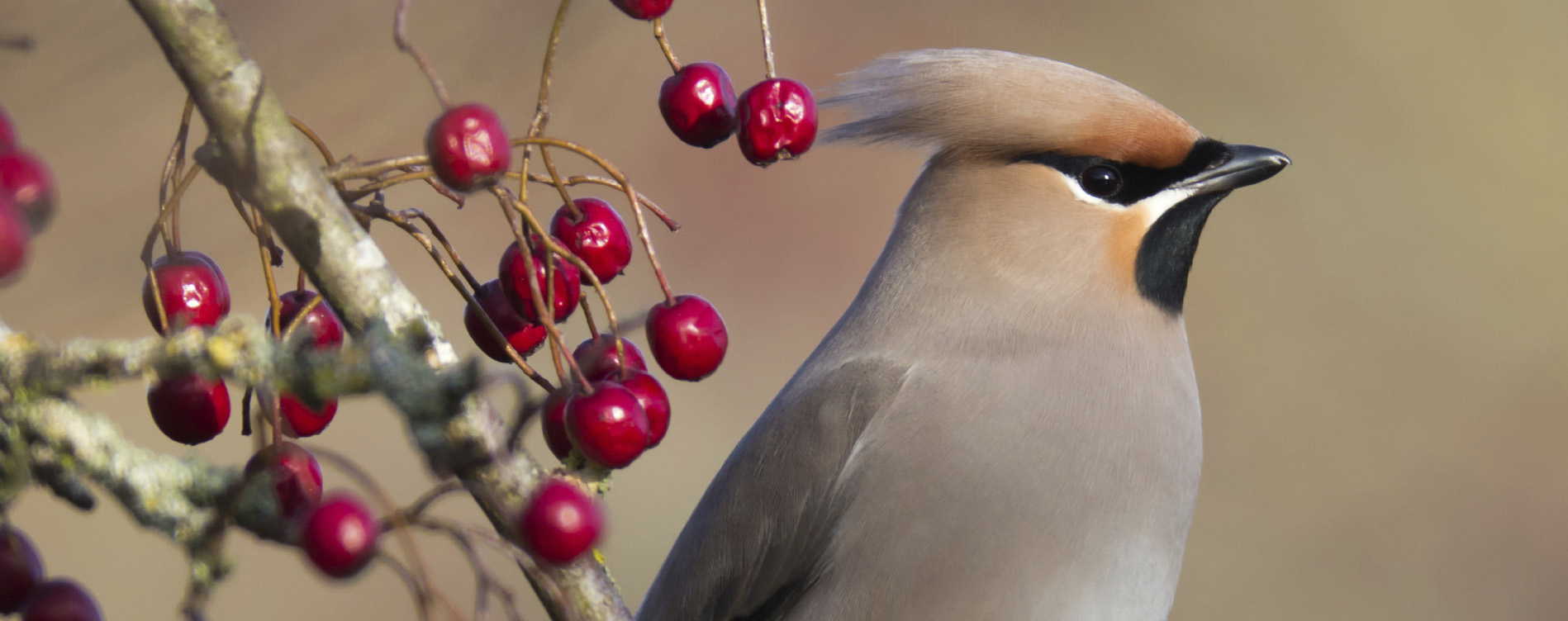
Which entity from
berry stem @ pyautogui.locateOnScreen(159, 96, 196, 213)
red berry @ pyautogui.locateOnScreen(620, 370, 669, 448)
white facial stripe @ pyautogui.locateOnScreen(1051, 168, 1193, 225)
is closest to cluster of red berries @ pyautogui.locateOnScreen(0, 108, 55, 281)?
berry stem @ pyautogui.locateOnScreen(159, 96, 196, 213)

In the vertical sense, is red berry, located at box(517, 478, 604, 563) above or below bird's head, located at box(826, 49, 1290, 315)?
above

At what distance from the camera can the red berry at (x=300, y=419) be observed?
108 cm

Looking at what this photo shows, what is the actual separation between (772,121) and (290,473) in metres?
0.55

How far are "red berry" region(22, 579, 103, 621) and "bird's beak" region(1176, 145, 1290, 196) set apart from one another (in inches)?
63.8

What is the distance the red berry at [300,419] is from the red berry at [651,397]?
0.75 feet

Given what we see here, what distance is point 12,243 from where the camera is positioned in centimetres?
70

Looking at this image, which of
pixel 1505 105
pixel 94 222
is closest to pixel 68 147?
pixel 94 222

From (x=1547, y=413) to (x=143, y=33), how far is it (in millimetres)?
4870

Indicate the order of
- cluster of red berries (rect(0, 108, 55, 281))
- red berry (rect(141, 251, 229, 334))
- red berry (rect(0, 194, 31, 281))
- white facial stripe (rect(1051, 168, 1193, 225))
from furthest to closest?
white facial stripe (rect(1051, 168, 1193, 225))
red berry (rect(141, 251, 229, 334))
cluster of red berries (rect(0, 108, 55, 281))
red berry (rect(0, 194, 31, 281))

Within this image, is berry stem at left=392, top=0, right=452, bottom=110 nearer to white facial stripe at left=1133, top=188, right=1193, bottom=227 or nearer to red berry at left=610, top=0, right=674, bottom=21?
red berry at left=610, top=0, right=674, bottom=21

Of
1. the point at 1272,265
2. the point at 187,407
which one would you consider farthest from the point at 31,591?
the point at 1272,265

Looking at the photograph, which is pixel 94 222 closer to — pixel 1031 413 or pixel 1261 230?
pixel 1031 413

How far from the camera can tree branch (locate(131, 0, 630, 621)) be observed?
0.80 meters

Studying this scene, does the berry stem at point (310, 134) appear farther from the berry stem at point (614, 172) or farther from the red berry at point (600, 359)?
the red berry at point (600, 359)
